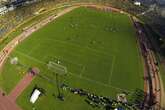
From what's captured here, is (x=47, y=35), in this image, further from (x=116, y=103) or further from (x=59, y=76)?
(x=116, y=103)

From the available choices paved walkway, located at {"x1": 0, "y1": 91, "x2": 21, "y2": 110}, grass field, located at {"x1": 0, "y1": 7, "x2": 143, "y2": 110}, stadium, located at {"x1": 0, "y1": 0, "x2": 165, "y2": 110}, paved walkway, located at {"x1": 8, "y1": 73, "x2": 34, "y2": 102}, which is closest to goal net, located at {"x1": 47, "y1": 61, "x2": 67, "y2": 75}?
stadium, located at {"x1": 0, "y1": 0, "x2": 165, "y2": 110}

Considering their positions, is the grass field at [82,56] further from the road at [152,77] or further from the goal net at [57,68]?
the road at [152,77]

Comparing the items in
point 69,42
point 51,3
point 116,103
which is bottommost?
point 116,103

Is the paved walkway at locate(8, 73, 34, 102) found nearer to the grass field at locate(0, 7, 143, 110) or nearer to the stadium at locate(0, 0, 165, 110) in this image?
the stadium at locate(0, 0, 165, 110)

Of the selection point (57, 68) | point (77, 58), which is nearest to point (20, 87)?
point (57, 68)

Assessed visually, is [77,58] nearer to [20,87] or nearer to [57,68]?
[57,68]

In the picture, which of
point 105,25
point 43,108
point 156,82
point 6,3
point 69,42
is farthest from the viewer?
point 6,3

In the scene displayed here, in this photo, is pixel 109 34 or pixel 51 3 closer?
pixel 109 34

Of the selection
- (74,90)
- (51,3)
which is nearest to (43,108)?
(74,90)
